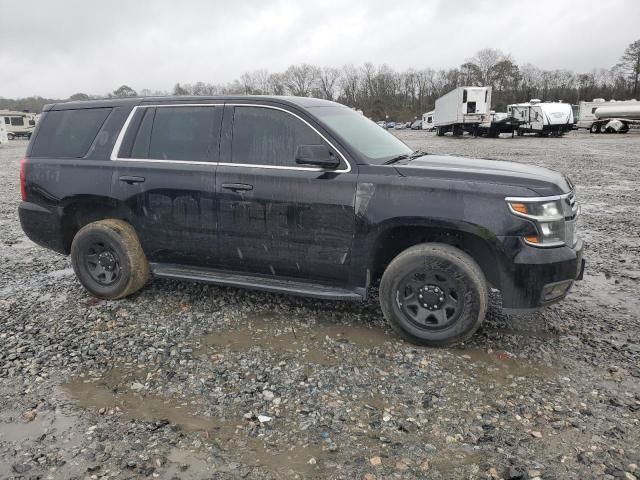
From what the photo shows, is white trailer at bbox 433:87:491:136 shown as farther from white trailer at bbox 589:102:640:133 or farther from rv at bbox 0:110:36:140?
rv at bbox 0:110:36:140

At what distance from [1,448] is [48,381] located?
73 centimetres

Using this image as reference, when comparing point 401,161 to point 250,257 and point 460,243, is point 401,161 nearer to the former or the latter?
point 460,243

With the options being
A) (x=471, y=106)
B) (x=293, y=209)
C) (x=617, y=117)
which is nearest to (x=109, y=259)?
(x=293, y=209)

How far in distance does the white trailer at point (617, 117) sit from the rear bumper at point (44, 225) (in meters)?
38.1

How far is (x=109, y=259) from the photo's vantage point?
4.86m

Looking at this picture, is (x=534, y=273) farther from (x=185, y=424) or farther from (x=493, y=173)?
(x=185, y=424)

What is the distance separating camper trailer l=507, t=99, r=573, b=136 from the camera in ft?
110

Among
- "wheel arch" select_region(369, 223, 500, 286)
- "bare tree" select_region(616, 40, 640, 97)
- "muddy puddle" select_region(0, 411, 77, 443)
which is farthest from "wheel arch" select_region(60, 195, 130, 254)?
A: "bare tree" select_region(616, 40, 640, 97)

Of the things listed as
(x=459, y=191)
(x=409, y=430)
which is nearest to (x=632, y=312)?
(x=459, y=191)

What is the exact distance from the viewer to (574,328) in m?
4.18

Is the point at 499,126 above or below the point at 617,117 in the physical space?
below

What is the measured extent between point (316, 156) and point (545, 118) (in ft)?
113

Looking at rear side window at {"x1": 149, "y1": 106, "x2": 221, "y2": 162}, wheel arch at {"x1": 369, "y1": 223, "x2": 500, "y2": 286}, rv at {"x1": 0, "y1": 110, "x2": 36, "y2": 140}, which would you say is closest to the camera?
wheel arch at {"x1": 369, "y1": 223, "x2": 500, "y2": 286}

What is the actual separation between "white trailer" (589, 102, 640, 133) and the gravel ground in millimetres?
35026
